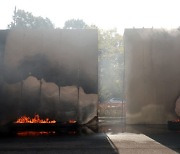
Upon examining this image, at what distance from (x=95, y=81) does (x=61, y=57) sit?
2009 millimetres

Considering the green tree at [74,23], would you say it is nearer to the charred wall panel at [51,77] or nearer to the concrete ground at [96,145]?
the charred wall panel at [51,77]

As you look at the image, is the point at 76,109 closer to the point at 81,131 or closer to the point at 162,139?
the point at 81,131

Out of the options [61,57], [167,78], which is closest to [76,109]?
[61,57]

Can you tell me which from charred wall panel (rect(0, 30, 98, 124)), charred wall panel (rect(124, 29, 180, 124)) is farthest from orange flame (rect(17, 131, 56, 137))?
charred wall panel (rect(124, 29, 180, 124))

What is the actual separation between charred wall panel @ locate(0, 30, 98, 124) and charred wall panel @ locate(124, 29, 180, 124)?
3351 millimetres

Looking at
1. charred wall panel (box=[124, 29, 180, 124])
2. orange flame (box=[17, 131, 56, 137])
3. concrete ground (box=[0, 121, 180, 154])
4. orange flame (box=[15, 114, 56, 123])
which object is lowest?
orange flame (box=[17, 131, 56, 137])

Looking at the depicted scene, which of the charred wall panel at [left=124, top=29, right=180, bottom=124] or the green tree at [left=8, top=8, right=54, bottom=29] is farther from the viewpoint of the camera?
the green tree at [left=8, top=8, right=54, bottom=29]

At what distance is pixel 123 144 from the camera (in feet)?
30.2

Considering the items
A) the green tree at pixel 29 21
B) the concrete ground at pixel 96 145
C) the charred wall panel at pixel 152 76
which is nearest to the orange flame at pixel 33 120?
Answer: the concrete ground at pixel 96 145

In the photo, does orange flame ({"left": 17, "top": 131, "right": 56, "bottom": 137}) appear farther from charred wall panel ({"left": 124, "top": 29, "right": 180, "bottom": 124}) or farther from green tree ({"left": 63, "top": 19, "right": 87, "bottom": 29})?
green tree ({"left": 63, "top": 19, "right": 87, "bottom": 29})

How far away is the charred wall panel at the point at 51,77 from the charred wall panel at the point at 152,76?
3.35 metres

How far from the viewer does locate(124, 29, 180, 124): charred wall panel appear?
15.0m

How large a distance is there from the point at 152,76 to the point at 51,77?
5885mm

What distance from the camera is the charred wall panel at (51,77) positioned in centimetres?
1279
